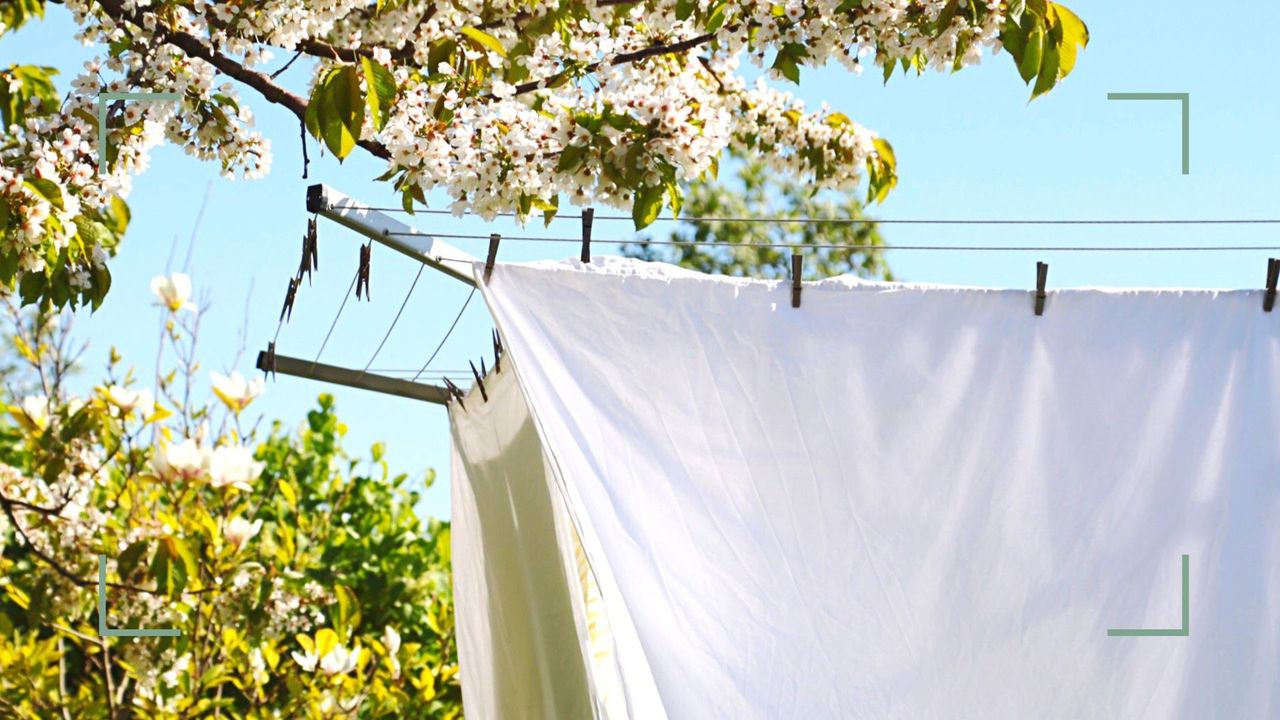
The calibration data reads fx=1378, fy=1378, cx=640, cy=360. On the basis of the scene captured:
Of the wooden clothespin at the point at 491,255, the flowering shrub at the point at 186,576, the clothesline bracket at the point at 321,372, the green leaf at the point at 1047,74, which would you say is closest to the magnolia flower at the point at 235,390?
the flowering shrub at the point at 186,576

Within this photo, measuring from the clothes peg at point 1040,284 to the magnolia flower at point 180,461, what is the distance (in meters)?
1.60

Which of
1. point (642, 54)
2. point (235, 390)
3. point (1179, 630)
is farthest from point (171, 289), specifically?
point (1179, 630)

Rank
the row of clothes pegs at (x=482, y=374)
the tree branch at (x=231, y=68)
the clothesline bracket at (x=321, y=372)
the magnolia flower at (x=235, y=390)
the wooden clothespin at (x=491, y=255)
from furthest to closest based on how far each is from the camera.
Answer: the magnolia flower at (x=235, y=390), the clothesline bracket at (x=321, y=372), the tree branch at (x=231, y=68), the row of clothes pegs at (x=482, y=374), the wooden clothespin at (x=491, y=255)

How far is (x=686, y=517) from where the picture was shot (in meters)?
1.76

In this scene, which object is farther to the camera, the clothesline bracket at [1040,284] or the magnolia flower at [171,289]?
the magnolia flower at [171,289]

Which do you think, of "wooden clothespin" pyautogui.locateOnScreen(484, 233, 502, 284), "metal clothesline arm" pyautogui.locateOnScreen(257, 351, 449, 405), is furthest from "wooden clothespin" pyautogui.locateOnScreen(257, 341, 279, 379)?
"wooden clothespin" pyautogui.locateOnScreen(484, 233, 502, 284)

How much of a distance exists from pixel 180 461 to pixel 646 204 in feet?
3.63

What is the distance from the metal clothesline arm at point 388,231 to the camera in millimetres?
1782

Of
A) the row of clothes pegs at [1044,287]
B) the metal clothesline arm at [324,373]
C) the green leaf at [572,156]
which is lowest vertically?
the metal clothesline arm at [324,373]

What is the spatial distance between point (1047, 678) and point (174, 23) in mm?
1756

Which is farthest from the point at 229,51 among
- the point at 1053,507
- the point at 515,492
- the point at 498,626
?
the point at 1053,507

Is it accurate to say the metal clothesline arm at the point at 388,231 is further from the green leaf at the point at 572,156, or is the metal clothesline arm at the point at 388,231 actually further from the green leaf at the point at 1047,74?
the green leaf at the point at 1047,74

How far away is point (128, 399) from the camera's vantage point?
2.82 metres

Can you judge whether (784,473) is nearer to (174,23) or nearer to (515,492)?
(515,492)
